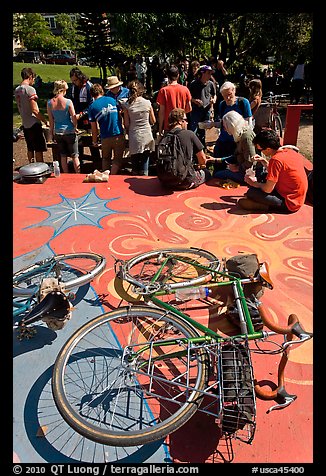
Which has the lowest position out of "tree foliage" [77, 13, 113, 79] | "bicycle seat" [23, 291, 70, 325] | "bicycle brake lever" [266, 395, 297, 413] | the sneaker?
"bicycle brake lever" [266, 395, 297, 413]

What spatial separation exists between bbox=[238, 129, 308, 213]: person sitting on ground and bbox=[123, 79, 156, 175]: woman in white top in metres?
2.01

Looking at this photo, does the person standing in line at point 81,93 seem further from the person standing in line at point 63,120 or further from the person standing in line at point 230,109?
the person standing in line at point 230,109

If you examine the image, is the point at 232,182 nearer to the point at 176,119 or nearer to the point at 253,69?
the point at 176,119

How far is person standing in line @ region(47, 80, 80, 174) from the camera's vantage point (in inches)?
271

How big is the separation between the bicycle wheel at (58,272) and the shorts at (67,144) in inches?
131

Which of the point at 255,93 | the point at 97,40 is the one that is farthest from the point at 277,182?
the point at 97,40

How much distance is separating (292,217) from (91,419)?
3.80 meters

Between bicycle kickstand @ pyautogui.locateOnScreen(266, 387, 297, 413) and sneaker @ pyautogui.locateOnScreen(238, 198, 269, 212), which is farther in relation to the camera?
sneaker @ pyautogui.locateOnScreen(238, 198, 269, 212)

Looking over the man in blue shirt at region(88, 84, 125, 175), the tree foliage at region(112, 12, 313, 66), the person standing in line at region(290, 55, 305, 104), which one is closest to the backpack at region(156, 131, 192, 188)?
the man in blue shirt at region(88, 84, 125, 175)

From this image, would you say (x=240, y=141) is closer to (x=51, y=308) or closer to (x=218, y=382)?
(x=51, y=308)

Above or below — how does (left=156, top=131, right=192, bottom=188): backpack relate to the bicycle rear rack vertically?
above

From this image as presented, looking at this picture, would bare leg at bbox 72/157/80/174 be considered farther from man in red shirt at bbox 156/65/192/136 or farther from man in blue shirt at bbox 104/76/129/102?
man in red shirt at bbox 156/65/192/136

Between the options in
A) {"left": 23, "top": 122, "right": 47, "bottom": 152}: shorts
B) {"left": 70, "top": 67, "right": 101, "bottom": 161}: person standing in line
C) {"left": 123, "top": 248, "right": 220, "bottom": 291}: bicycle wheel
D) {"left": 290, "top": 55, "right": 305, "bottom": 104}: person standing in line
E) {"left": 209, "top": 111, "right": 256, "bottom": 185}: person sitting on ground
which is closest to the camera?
{"left": 123, "top": 248, "right": 220, "bottom": 291}: bicycle wheel
